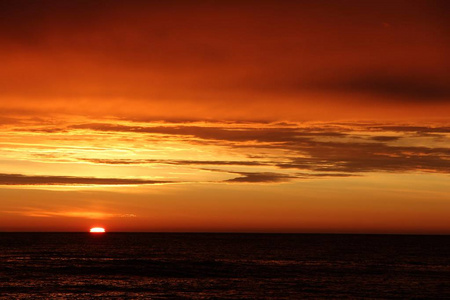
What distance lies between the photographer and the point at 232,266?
333 ft

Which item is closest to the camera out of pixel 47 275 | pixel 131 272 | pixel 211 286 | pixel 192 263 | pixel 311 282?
pixel 211 286

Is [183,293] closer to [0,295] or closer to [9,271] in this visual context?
[0,295]

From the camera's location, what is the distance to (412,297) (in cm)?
6278

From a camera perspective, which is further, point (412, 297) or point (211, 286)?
point (211, 286)

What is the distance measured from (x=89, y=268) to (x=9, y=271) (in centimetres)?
1327

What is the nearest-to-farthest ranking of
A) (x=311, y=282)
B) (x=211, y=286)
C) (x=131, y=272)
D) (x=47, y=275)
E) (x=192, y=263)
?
(x=211, y=286), (x=311, y=282), (x=47, y=275), (x=131, y=272), (x=192, y=263)

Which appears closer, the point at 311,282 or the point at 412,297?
the point at 412,297

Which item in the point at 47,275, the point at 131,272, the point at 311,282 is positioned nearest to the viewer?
the point at 311,282

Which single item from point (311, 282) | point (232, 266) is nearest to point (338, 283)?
point (311, 282)

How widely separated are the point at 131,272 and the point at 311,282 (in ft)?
93.0

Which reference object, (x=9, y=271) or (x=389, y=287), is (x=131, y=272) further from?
(x=389, y=287)

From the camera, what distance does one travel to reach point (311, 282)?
75.1 meters

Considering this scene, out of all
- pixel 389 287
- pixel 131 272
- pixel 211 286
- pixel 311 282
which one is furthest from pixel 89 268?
pixel 389 287

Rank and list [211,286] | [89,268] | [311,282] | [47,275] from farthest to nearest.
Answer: [89,268]
[47,275]
[311,282]
[211,286]
